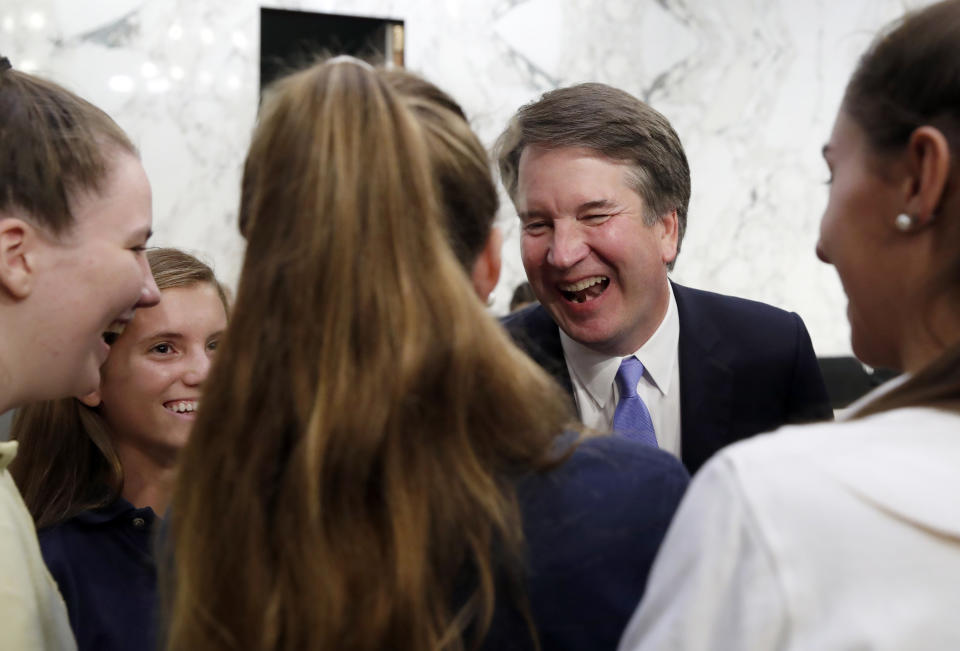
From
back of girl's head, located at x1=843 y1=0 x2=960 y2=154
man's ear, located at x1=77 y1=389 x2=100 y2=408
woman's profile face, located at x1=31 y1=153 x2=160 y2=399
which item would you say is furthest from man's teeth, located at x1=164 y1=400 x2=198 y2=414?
back of girl's head, located at x1=843 y1=0 x2=960 y2=154

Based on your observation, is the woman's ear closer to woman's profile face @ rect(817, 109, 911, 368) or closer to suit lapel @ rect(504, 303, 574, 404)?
woman's profile face @ rect(817, 109, 911, 368)

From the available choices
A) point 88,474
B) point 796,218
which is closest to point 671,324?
point 88,474

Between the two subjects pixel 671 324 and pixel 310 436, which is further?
pixel 671 324

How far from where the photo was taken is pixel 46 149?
4.48 feet

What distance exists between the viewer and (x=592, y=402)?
230cm

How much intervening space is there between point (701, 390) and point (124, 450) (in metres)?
1.27

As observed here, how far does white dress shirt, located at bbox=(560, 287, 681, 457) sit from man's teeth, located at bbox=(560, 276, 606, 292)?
5.8 inches

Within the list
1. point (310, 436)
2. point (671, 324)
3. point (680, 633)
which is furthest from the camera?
point (671, 324)

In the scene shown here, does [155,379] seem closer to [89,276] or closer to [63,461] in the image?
[63,461]

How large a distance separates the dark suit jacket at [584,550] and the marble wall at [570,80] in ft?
10.0

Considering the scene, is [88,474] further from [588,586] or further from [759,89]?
[759,89]

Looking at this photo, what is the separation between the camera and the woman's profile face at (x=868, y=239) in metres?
1.00

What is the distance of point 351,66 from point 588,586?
1.98ft

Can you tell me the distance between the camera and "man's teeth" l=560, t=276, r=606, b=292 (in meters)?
2.27
